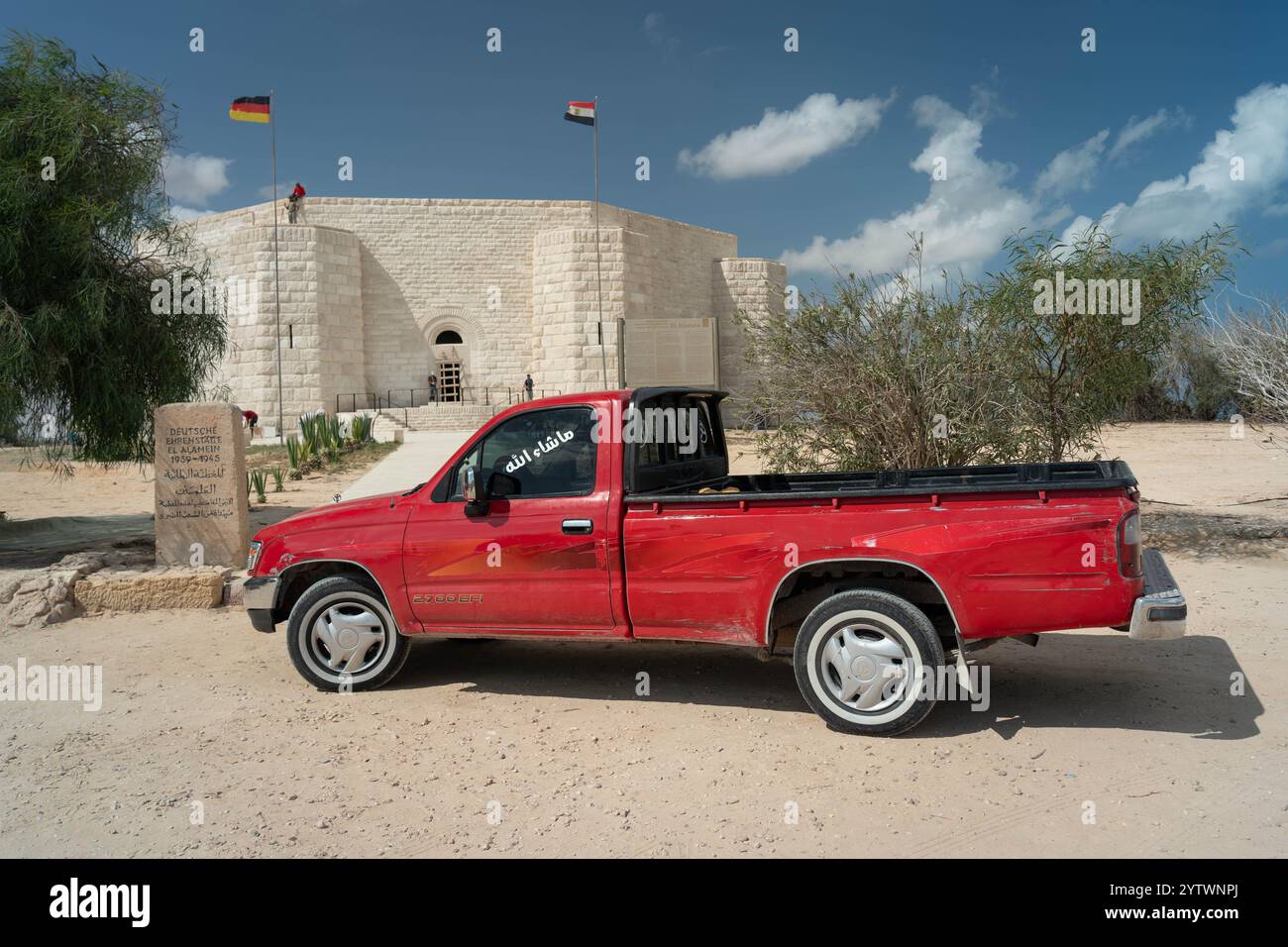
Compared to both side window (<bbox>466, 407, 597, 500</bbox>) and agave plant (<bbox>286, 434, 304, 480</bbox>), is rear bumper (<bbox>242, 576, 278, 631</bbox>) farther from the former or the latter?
agave plant (<bbox>286, 434, 304, 480</bbox>)

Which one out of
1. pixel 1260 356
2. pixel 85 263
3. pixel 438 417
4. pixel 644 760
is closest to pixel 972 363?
pixel 1260 356

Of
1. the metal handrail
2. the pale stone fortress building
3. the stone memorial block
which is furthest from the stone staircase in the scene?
the stone memorial block

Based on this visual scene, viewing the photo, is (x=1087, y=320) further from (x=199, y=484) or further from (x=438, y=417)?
(x=438, y=417)

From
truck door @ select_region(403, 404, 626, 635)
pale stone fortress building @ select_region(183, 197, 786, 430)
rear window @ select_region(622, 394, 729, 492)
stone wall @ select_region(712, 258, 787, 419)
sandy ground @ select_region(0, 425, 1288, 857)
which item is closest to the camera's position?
sandy ground @ select_region(0, 425, 1288, 857)

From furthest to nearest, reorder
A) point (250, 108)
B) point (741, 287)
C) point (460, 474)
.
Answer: point (741, 287) → point (250, 108) → point (460, 474)

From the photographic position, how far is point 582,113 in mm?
33781

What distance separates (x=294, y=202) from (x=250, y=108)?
3430mm

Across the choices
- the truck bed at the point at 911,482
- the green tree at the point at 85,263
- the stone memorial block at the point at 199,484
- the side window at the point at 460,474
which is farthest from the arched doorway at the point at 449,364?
the side window at the point at 460,474

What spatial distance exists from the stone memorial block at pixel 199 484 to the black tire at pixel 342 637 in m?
4.29

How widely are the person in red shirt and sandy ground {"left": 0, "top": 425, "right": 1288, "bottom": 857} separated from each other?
3053 centimetres

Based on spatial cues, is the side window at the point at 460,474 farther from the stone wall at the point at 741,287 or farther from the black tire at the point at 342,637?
the stone wall at the point at 741,287

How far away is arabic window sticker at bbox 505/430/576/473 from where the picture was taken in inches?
204

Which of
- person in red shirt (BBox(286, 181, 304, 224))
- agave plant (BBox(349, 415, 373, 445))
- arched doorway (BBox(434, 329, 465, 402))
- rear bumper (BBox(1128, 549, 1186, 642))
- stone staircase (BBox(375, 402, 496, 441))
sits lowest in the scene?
rear bumper (BBox(1128, 549, 1186, 642))
